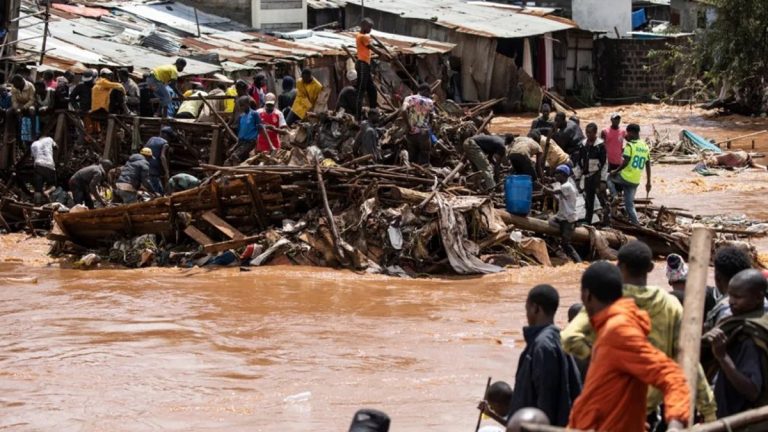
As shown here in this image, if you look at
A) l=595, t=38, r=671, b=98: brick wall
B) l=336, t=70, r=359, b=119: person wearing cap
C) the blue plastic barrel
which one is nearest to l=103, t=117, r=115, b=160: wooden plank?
l=336, t=70, r=359, b=119: person wearing cap

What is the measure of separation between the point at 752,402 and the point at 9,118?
14696 millimetres

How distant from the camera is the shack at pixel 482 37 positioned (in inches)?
1220

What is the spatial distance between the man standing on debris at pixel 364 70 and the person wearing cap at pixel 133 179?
2.79 metres

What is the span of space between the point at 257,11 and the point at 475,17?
22.9ft

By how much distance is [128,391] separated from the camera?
9789 millimetres

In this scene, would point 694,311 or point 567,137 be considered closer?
point 694,311

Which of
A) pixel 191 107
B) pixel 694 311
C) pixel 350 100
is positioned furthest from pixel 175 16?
pixel 694 311

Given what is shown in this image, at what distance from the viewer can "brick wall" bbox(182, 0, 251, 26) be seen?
27.6 metres

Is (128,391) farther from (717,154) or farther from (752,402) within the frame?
(717,154)

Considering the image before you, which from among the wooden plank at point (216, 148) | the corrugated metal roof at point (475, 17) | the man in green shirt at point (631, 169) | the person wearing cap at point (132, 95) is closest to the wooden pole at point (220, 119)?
the wooden plank at point (216, 148)

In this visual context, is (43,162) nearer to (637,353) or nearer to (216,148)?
(216,148)

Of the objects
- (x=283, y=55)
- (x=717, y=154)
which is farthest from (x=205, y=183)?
(x=717, y=154)

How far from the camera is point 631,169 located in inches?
576

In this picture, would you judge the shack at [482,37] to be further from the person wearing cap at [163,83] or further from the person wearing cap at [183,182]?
the person wearing cap at [183,182]
